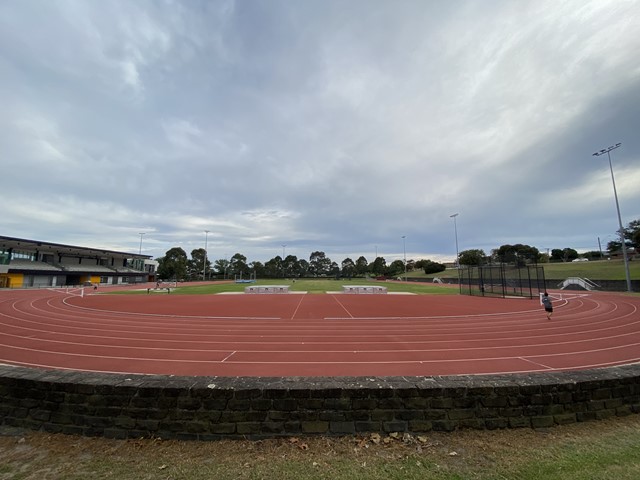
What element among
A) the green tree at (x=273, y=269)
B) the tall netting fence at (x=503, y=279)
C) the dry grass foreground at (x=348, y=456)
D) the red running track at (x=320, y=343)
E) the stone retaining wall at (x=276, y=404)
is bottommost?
the red running track at (x=320, y=343)

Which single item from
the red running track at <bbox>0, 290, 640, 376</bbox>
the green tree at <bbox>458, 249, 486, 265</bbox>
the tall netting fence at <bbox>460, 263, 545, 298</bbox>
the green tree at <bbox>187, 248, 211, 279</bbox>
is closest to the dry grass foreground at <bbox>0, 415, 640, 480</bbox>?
the red running track at <bbox>0, 290, 640, 376</bbox>

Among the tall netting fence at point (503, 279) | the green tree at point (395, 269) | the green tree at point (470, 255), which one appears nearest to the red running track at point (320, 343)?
the tall netting fence at point (503, 279)

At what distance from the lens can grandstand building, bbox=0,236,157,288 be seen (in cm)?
4853

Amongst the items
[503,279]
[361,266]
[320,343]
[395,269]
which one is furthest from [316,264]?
[320,343]

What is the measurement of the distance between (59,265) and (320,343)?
67.9 meters

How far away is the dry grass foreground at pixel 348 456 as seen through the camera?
311 cm

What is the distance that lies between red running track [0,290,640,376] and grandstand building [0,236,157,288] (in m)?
42.9

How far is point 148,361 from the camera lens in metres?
8.91

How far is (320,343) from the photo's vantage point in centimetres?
1108

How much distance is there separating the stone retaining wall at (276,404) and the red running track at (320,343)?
389 centimetres

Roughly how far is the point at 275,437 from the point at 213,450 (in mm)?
725

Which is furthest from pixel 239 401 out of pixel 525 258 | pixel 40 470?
pixel 525 258

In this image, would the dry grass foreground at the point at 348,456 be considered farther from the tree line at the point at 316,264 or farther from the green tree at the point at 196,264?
the green tree at the point at 196,264

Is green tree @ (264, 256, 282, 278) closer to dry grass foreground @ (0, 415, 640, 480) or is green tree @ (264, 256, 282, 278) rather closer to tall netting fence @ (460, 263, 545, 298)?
tall netting fence @ (460, 263, 545, 298)
